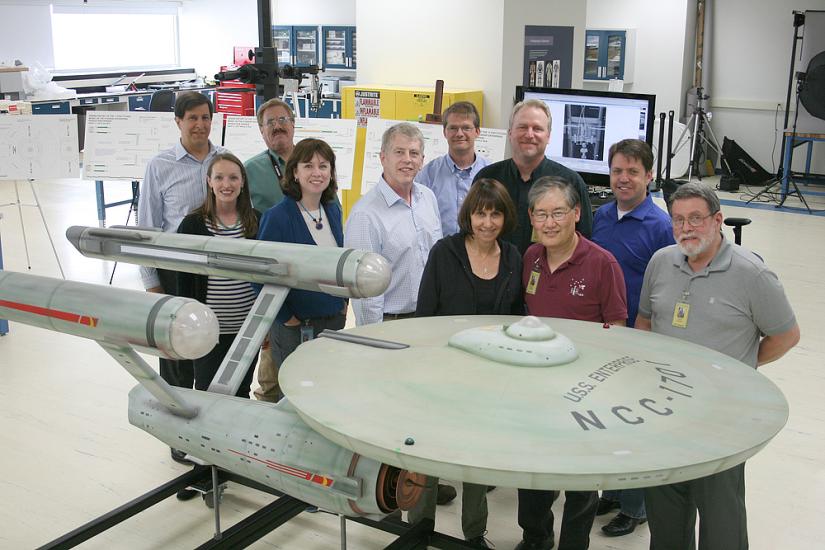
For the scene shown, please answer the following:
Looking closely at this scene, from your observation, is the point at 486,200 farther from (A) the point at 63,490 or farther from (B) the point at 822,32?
(B) the point at 822,32

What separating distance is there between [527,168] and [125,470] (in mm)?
2398

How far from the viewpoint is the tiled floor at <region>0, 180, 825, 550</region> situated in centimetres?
344

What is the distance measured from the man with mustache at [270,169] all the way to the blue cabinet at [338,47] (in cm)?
1076

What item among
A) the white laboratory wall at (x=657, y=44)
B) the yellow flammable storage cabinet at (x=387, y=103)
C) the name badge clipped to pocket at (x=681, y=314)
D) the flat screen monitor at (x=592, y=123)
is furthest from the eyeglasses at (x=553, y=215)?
the white laboratory wall at (x=657, y=44)

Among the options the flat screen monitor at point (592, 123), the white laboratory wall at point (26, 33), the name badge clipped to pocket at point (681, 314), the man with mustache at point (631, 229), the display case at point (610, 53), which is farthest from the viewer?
the white laboratory wall at point (26, 33)

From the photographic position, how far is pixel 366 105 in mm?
7297

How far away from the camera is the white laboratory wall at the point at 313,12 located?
15141mm

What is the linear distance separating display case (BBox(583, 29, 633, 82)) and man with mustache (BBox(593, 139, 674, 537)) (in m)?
10.1

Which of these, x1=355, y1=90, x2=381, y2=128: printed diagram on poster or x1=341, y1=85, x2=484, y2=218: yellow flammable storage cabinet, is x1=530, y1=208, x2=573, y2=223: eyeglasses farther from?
x1=355, y1=90, x2=381, y2=128: printed diagram on poster

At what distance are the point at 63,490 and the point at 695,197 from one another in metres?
3.03

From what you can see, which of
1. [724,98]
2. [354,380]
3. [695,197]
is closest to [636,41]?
[724,98]

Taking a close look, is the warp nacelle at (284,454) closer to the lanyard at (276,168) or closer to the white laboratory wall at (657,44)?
the lanyard at (276,168)

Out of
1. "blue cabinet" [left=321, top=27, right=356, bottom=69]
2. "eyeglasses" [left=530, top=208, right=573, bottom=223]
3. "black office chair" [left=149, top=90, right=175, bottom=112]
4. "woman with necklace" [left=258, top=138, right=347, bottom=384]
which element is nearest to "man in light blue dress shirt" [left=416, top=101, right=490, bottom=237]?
"woman with necklace" [left=258, top=138, right=347, bottom=384]

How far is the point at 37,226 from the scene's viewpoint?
9211 mm
